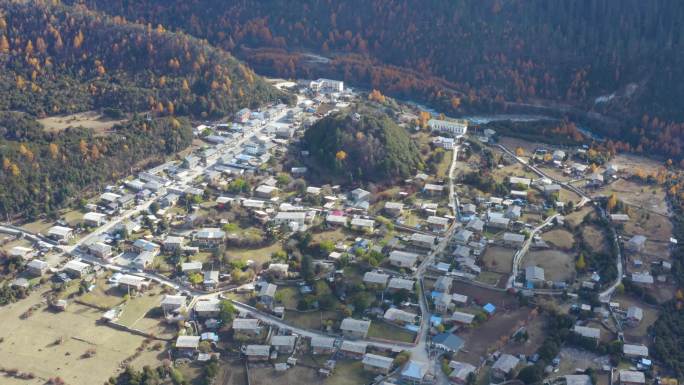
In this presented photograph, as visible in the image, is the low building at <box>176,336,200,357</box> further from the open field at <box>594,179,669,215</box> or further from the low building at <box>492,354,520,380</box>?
the open field at <box>594,179,669,215</box>

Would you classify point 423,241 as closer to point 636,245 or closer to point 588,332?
point 588,332

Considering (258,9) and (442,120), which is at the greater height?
(258,9)

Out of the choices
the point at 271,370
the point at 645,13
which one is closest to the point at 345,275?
the point at 271,370

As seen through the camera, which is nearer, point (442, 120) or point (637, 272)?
point (637, 272)

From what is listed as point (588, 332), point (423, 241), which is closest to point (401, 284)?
point (423, 241)

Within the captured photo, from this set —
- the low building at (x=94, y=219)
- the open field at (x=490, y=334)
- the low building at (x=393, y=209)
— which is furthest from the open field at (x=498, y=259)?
the low building at (x=94, y=219)

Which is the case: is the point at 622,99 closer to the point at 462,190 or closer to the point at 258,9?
the point at 462,190

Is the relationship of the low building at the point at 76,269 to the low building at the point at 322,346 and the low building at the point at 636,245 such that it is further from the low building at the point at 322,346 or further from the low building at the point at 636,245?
the low building at the point at 636,245

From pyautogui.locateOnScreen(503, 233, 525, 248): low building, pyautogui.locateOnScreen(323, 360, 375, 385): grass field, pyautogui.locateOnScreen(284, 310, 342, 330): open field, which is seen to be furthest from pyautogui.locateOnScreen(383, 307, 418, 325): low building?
pyautogui.locateOnScreen(503, 233, 525, 248): low building
